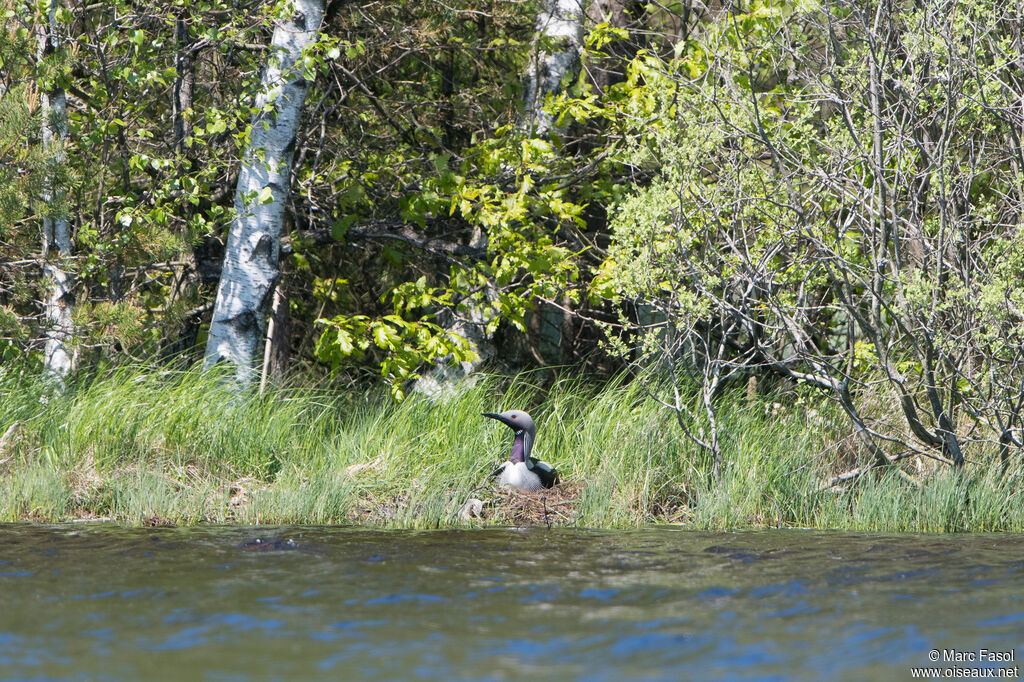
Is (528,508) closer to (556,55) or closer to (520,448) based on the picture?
(520,448)

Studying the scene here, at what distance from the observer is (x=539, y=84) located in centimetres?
1048

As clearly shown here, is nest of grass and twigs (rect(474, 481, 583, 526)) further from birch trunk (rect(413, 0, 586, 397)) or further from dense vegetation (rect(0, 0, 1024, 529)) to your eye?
birch trunk (rect(413, 0, 586, 397))

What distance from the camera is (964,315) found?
24.2 ft

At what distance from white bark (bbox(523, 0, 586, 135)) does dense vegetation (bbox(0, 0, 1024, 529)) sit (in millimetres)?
43

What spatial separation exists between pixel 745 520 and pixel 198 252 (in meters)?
6.31

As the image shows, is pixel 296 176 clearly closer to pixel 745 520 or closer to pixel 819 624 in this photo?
pixel 745 520

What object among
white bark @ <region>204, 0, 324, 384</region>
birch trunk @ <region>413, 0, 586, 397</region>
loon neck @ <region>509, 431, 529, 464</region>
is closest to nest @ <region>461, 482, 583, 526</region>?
loon neck @ <region>509, 431, 529, 464</region>

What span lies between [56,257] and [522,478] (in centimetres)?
461

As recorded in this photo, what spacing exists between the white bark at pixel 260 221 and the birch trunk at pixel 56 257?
49.7 inches

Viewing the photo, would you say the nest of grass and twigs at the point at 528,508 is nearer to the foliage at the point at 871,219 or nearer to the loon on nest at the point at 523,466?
the loon on nest at the point at 523,466

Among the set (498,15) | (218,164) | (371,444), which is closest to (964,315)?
(371,444)

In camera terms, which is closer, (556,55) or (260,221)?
(260,221)

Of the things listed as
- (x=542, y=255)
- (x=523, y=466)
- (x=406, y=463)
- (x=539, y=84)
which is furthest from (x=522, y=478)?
(x=539, y=84)

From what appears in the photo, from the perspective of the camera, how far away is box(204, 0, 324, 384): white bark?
9.20 m
